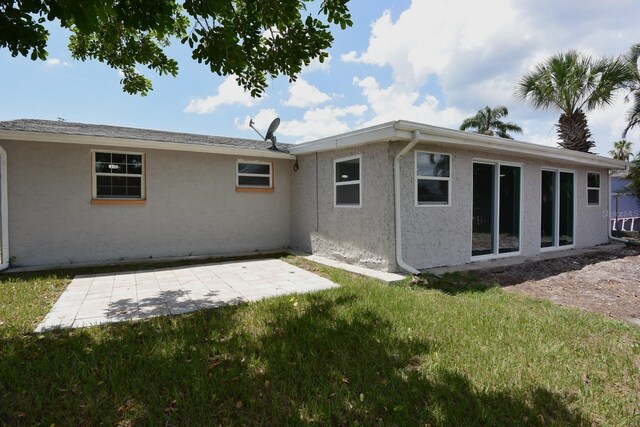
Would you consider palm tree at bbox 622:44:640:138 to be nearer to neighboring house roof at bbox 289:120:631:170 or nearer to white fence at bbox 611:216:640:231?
white fence at bbox 611:216:640:231

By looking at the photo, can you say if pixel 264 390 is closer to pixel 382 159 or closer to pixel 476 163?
pixel 382 159

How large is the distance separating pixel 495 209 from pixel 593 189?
622 centimetres

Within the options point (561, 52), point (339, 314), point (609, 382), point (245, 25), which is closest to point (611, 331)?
point (609, 382)

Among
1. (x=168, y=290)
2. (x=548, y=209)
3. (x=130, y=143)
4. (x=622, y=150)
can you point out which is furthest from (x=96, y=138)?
(x=622, y=150)

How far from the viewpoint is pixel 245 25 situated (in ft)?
15.1

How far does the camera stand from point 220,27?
447cm

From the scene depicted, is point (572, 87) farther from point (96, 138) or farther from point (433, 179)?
point (96, 138)

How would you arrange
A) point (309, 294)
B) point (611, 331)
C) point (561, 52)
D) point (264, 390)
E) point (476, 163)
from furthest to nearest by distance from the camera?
1. point (561, 52)
2. point (476, 163)
3. point (309, 294)
4. point (611, 331)
5. point (264, 390)

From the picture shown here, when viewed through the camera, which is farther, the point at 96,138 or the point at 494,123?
the point at 494,123

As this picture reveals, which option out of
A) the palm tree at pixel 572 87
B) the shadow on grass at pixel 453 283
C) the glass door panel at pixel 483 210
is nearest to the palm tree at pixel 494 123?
the palm tree at pixel 572 87

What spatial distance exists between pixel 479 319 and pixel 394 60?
304 inches

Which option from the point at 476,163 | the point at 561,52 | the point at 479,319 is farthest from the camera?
the point at 561,52

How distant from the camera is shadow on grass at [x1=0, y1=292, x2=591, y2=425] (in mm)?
2369

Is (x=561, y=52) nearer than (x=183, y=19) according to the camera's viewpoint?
No
